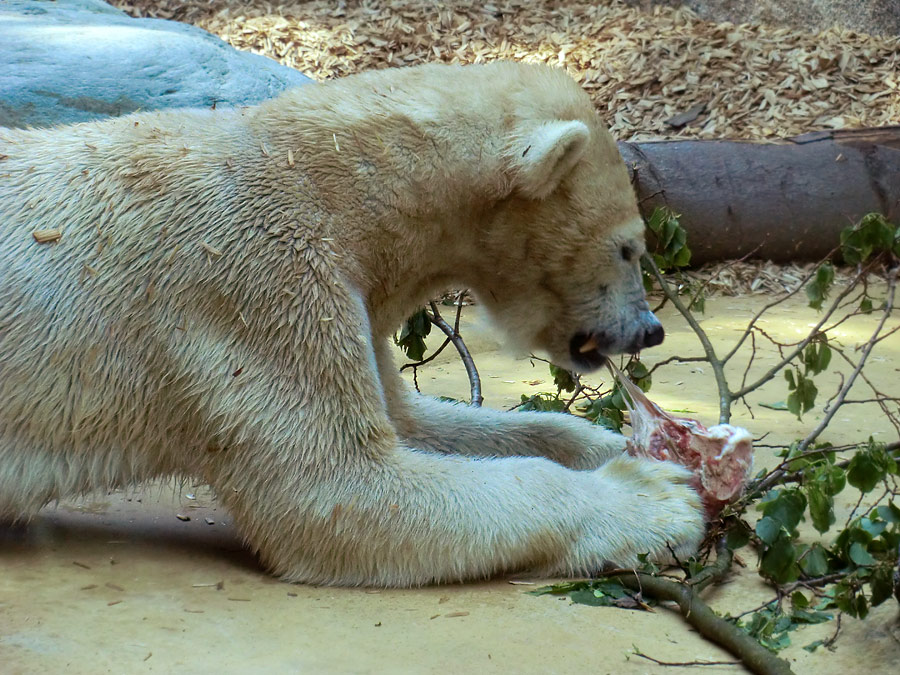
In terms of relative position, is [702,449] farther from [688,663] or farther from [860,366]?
[688,663]

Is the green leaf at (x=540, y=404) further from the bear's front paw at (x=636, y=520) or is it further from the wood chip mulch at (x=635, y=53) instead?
the wood chip mulch at (x=635, y=53)

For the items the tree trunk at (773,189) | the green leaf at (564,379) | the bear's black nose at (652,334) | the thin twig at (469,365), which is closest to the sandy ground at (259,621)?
the bear's black nose at (652,334)

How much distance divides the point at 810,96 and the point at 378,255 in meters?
8.22

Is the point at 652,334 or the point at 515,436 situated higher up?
the point at 652,334

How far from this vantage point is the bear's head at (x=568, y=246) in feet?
10.6

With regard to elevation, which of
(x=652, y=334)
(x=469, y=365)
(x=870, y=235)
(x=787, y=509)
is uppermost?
(x=870, y=235)

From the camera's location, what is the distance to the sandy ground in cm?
239

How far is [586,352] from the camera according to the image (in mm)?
3740

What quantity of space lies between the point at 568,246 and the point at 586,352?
478 mm

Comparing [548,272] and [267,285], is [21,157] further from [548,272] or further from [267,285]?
[548,272]

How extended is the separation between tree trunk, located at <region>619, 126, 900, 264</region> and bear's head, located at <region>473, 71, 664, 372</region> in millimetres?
4456

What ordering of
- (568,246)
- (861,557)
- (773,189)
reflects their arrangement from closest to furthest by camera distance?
1. (861,557)
2. (568,246)
3. (773,189)

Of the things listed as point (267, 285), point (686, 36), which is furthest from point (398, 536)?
point (686, 36)

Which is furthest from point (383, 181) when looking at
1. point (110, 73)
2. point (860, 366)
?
point (110, 73)
